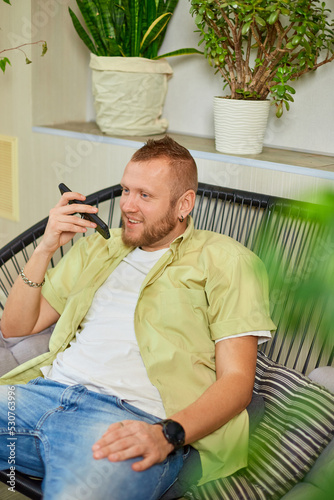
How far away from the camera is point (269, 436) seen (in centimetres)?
139

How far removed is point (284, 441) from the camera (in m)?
1.35

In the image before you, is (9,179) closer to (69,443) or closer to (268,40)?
(268,40)

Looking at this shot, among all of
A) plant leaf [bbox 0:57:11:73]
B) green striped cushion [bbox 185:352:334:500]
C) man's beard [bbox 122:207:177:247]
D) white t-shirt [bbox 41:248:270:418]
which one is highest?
plant leaf [bbox 0:57:11:73]

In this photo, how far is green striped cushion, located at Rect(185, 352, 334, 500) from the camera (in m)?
1.28

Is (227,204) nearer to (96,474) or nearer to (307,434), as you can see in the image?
(307,434)

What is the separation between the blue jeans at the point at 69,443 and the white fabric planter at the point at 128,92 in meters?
1.39

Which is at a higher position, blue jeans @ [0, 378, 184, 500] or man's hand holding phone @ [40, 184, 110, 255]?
man's hand holding phone @ [40, 184, 110, 255]

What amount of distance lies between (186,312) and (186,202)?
0.34 m

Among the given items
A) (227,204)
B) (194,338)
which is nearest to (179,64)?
(227,204)

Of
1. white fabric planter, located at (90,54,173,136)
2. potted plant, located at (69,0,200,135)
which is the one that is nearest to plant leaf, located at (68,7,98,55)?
potted plant, located at (69,0,200,135)

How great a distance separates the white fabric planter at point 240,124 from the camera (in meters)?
2.06

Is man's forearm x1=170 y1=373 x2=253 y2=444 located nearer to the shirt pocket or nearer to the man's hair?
the shirt pocket

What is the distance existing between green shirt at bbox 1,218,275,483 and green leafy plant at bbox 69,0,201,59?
1122 mm

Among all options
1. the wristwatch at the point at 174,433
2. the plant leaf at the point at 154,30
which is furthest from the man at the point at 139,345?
the plant leaf at the point at 154,30
